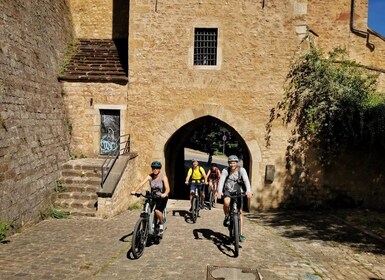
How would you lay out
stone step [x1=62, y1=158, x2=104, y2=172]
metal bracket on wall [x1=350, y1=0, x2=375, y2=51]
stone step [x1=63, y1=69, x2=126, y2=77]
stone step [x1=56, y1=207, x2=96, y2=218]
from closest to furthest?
stone step [x1=56, y1=207, x2=96, y2=218], stone step [x1=62, y1=158, x2=104, y2=172], stone step [x1=63, y1=69, x2=126, y2=77], metal bracket on wall [x1=350, y1=0, x2=375, y2=51]

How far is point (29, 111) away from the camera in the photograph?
883 centimetres

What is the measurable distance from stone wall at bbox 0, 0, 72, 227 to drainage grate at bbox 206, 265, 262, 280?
433cm

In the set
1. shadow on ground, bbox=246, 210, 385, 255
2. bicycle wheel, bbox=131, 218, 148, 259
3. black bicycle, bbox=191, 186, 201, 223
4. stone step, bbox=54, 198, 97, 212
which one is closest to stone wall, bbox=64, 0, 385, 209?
shadow on ground, bbox=246, 210, 385, 255

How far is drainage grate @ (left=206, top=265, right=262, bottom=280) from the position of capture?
211 inches

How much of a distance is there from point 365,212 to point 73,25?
40.0 feet

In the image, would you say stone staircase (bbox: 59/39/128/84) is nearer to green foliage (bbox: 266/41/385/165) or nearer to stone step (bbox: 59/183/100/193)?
stone step (bbox: 59/183/100/193)

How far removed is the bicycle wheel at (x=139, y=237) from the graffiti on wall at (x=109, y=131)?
6031 millimetres

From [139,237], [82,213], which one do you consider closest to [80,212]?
[82,213]

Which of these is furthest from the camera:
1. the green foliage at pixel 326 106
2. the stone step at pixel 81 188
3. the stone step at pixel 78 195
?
the green foliage at pixel 326 106

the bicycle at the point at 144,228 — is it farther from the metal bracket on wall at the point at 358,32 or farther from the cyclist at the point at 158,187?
the metal bracket on wall at the point at 358,32

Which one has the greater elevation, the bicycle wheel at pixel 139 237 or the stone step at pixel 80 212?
the bicycle wheel at pixel 139 237

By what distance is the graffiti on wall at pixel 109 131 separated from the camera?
1196cm

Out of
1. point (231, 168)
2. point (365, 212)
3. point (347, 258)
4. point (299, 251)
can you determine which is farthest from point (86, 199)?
point (365, 212)

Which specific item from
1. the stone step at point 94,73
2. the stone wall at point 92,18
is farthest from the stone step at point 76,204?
the stone wall at point 92,18
